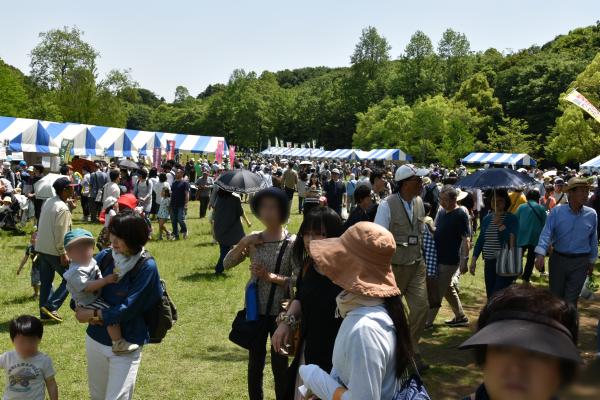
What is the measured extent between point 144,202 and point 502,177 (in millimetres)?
8937

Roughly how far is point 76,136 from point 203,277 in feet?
62.4

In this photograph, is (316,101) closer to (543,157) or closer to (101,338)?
(543,157)

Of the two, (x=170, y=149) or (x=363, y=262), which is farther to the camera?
(x=170, y=149)

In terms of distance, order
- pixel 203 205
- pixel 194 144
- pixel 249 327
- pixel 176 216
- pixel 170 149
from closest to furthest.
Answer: pixel 249 327
pixel 176 216
pixel 203 205
pixel 170 149
pixel 194 144

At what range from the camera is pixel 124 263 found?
10.9 feet

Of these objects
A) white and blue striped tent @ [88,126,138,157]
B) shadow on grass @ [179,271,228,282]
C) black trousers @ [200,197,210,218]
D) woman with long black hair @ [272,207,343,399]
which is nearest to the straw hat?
woman with long black hair @ [272,207,343,399]

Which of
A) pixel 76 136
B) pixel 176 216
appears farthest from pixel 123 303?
pixel 76 136

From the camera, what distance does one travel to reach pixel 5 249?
39.5 feet

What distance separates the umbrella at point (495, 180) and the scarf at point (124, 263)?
18.4ft

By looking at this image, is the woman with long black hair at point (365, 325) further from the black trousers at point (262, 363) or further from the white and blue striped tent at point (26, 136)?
the white and blue striped tent at point (26, 136)

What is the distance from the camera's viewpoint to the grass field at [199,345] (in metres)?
5.32

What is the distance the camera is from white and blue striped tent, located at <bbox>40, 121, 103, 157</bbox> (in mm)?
25062

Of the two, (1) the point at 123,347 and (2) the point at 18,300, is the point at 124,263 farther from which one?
(2) the point at 18,300

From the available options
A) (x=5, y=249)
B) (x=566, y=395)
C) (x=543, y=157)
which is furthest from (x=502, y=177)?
(x=543, y=157)
